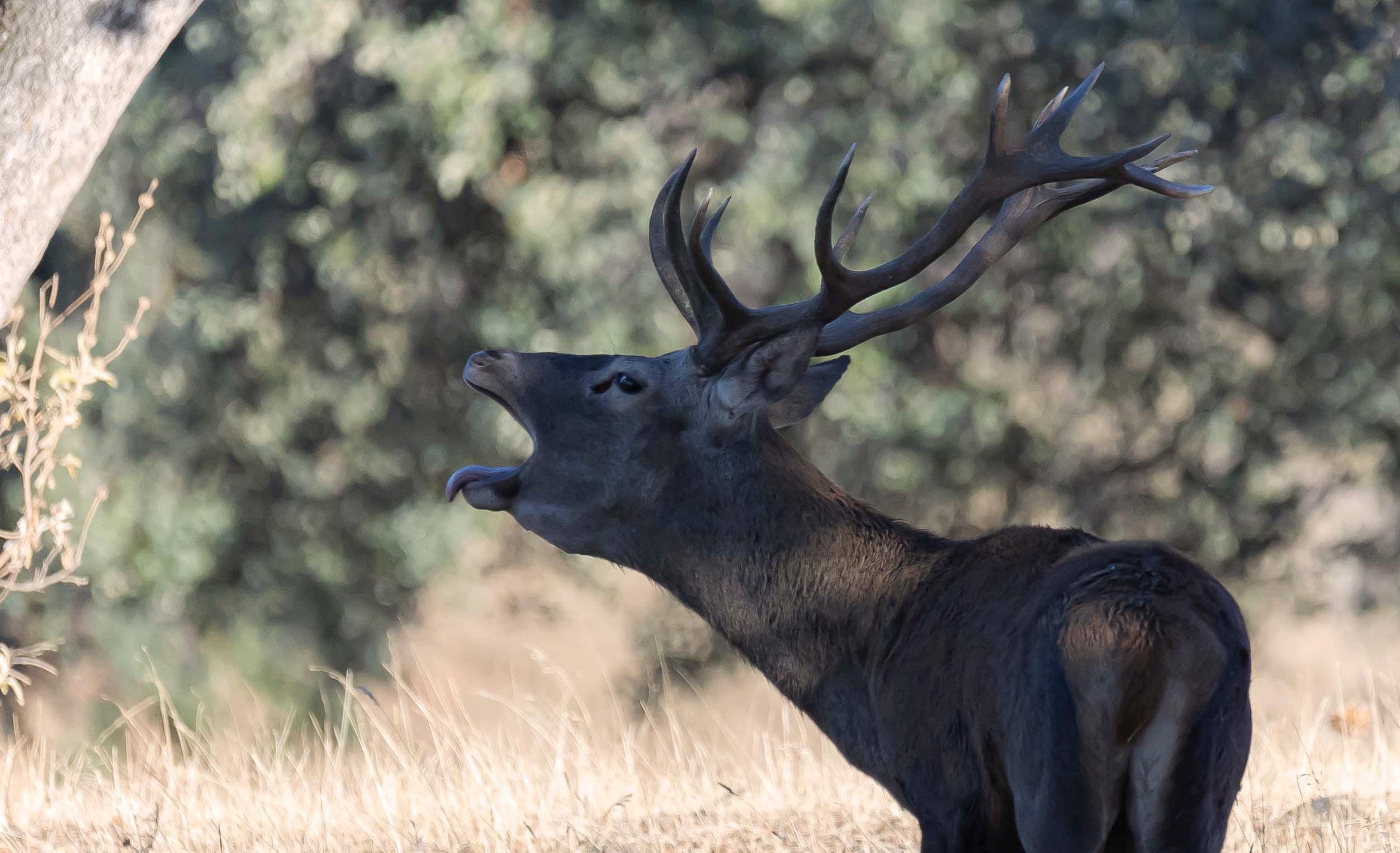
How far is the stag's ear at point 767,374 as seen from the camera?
405 cm

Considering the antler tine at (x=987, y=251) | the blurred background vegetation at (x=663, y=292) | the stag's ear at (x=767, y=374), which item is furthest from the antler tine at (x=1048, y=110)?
the blurred background vegetation at (x=663, y=292)

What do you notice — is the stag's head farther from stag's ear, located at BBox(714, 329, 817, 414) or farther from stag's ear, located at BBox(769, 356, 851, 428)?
stag's ear, located at BBox(769, 356, 851, 428)

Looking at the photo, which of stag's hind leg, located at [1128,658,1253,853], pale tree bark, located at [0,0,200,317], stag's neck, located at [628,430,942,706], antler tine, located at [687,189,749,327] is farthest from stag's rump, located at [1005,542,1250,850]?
pale tree bark, located at [0,0,200,317]

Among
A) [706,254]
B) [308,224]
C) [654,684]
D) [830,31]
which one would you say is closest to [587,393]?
[706,254]

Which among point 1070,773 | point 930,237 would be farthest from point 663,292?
point 1070,773

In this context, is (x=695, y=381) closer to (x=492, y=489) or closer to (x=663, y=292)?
(x=492, y=489)

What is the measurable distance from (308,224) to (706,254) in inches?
247

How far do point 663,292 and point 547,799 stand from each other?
4.44 meters

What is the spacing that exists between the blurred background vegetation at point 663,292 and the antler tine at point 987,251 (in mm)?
4334

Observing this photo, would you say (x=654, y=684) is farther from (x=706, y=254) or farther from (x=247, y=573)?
(x=706, y=254)

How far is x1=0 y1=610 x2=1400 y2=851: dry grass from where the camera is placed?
4688 mm

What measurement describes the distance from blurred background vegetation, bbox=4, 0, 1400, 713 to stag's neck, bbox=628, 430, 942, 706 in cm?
480

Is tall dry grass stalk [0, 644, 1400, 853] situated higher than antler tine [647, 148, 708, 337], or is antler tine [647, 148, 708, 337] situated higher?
antler tine [647, 148, 708, 337]

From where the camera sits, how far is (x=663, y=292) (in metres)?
9.16
